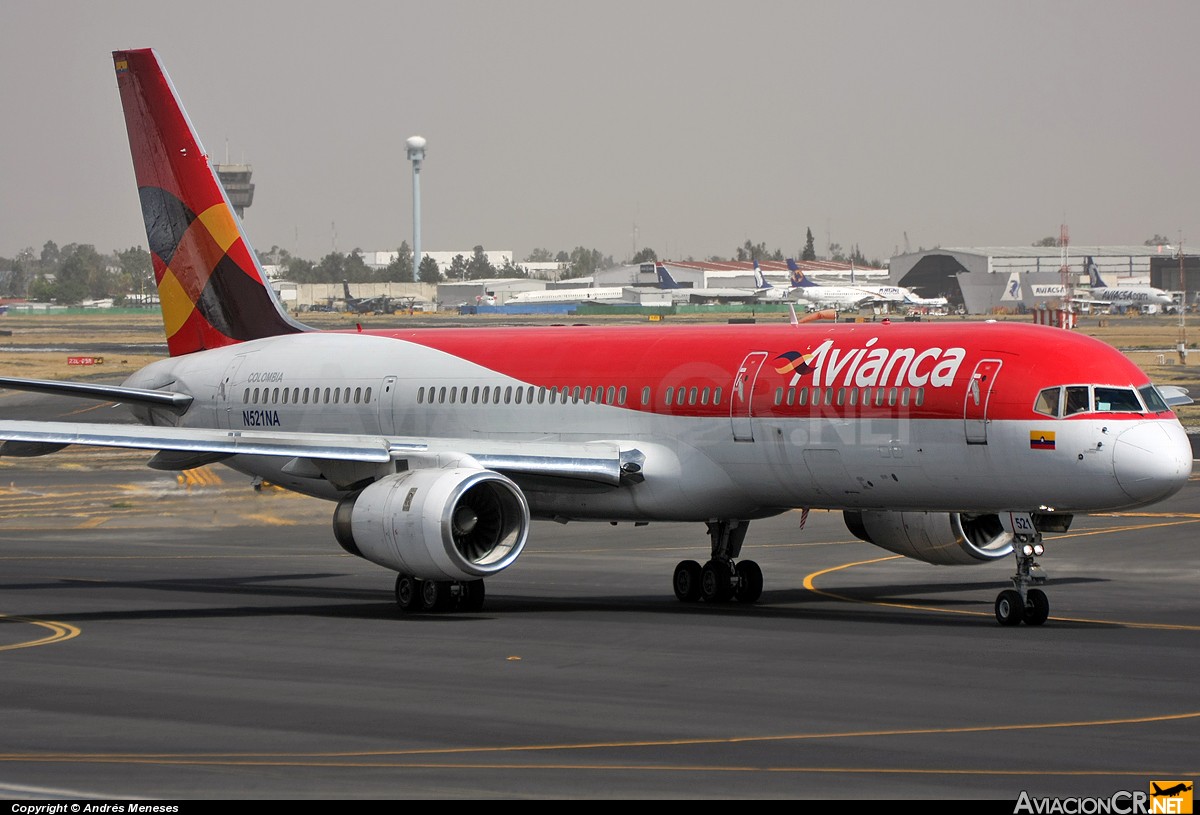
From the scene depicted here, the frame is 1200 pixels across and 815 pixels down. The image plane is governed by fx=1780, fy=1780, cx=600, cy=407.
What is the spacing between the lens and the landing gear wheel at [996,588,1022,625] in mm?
28656

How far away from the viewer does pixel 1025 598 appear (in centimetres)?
2861

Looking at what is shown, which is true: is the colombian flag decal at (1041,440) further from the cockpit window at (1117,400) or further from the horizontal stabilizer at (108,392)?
the horizontal stabilizer at (108,392)

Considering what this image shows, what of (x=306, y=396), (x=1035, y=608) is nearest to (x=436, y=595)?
(x=306, y=396)

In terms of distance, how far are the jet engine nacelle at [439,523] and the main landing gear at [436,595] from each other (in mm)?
888

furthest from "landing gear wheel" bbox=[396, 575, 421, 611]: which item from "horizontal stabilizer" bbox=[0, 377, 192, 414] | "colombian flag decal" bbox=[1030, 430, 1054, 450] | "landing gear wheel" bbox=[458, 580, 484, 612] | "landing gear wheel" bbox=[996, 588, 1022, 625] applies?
"colombian flag decal" bbox=[1030, 430, 1054, 450]

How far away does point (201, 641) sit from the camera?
28.3m

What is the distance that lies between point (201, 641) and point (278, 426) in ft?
37.9

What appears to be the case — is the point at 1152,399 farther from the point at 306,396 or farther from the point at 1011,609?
the point at 306,396

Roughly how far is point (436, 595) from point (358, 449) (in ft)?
9.83

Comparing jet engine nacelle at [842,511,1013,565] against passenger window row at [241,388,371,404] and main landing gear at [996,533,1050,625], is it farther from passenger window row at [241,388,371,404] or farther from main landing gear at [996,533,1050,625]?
passenger window row at [241,388,371,404]

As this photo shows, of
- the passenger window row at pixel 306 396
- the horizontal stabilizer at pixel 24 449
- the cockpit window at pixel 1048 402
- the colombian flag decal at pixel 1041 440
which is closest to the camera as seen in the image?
the colombian flag decal at pixel 1041 440

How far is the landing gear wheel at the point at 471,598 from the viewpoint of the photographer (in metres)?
32.3

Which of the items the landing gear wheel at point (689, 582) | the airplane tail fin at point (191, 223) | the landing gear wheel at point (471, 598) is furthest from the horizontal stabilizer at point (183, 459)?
the landing gear wheel at point (689, 582)
